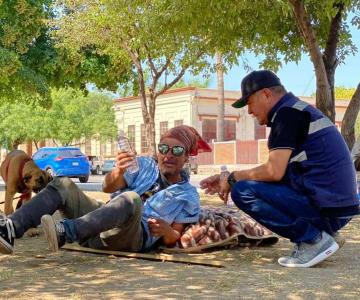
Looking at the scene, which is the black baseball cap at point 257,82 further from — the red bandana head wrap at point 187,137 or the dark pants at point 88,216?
the dark pants at point 88,216

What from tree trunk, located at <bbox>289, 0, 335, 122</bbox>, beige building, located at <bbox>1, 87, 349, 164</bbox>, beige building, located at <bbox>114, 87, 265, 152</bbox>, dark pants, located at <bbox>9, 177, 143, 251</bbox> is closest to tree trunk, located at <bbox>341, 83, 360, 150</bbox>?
tree trunk, located at <bbox>289, 0, 335, 122</bbox>

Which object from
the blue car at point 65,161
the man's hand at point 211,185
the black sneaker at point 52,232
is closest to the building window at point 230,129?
the blue car at point 65,161

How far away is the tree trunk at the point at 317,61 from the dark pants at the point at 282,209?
509 cm

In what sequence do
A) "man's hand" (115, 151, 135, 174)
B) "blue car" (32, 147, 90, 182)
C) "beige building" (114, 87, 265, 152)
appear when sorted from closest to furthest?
"man's hand" (115, 151, 135, 174) → "blue car" (32, 147, 90, 182) → "beige building" (114, 87, 265, 152)

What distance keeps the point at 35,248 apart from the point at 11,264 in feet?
2.91

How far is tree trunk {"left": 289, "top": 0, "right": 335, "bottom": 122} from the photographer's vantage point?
31.4 ft

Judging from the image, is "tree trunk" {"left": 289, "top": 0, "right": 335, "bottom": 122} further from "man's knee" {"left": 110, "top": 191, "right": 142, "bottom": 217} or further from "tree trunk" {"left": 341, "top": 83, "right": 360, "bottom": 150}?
"man's knee" {"left": 110, "top": 191, "right": 142, "bottom": 217}

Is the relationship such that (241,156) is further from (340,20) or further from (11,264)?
(11,264)

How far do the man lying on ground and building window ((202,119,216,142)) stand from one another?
4126 cm

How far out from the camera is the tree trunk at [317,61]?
9586 millimetres

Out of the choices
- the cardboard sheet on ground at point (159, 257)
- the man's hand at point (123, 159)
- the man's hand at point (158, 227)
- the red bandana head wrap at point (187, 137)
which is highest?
the red bandana head wrap at point (187, 137)

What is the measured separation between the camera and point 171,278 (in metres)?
4.32

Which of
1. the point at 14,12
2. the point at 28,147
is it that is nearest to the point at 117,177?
the point at 14,12

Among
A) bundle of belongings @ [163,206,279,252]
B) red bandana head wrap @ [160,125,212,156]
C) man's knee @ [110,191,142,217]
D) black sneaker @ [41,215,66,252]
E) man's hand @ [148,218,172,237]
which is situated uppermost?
red bandana head wrap @ [160,125,212,156]
